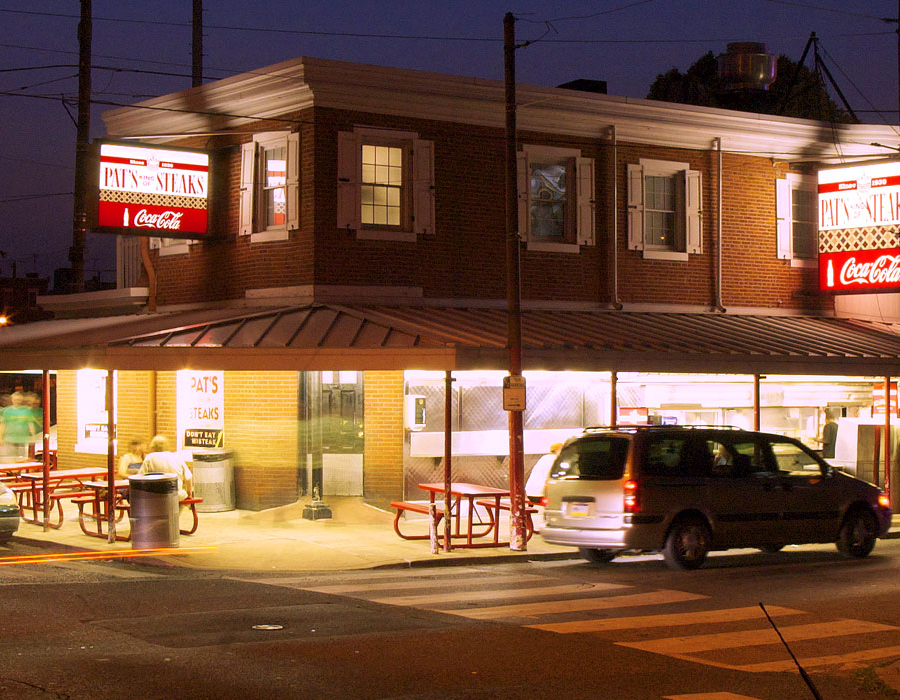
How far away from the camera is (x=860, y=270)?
2131cm

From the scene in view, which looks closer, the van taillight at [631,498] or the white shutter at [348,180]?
the van taillight at [631,498]

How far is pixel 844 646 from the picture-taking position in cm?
906

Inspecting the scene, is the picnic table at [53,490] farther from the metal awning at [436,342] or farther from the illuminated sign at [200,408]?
the metal awning at [436,342]

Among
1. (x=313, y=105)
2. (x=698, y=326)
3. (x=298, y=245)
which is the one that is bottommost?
(x=698, y=326)

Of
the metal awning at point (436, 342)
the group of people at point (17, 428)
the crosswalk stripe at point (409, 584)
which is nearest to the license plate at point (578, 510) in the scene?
the crosswalk stripe at point (409, 584)

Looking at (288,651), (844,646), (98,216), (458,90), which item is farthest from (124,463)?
(844,646)

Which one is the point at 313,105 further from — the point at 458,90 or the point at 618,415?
the point at 618,415

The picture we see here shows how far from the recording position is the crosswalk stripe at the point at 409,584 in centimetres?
1220

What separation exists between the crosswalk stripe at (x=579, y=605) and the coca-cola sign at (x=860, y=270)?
446 inches

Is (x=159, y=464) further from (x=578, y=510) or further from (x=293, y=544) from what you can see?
(x=578, y=510)

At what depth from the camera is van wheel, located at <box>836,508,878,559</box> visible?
585 inches

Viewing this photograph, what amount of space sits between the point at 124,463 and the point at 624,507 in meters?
8.38

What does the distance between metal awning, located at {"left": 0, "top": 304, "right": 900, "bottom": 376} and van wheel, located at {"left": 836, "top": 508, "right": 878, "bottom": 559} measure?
347cm

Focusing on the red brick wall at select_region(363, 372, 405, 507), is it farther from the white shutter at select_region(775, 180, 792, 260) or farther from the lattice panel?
the lattice panel
